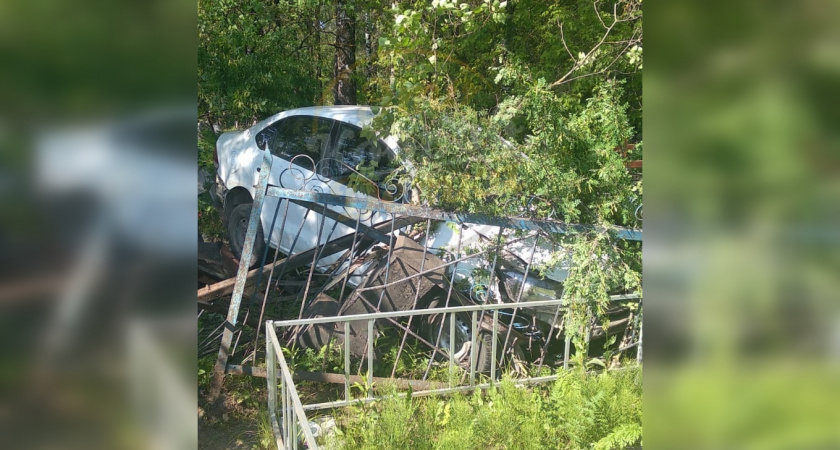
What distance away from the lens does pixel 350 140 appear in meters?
4.19

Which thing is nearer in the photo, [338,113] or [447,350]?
[447,350]

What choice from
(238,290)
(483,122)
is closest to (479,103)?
(483,122)

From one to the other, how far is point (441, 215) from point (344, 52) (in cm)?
205

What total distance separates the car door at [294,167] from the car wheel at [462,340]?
1134mm

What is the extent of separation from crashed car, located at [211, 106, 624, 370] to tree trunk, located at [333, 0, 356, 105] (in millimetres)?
472

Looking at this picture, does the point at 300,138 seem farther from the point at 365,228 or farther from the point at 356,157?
the point at 365,228

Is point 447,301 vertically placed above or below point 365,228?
below

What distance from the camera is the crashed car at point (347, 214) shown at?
389 centimetres

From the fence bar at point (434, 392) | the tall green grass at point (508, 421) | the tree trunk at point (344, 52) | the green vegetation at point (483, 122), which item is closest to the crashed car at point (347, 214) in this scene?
the green vegetation at point (483, 122)

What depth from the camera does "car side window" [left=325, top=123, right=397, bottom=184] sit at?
3920 millimetres
